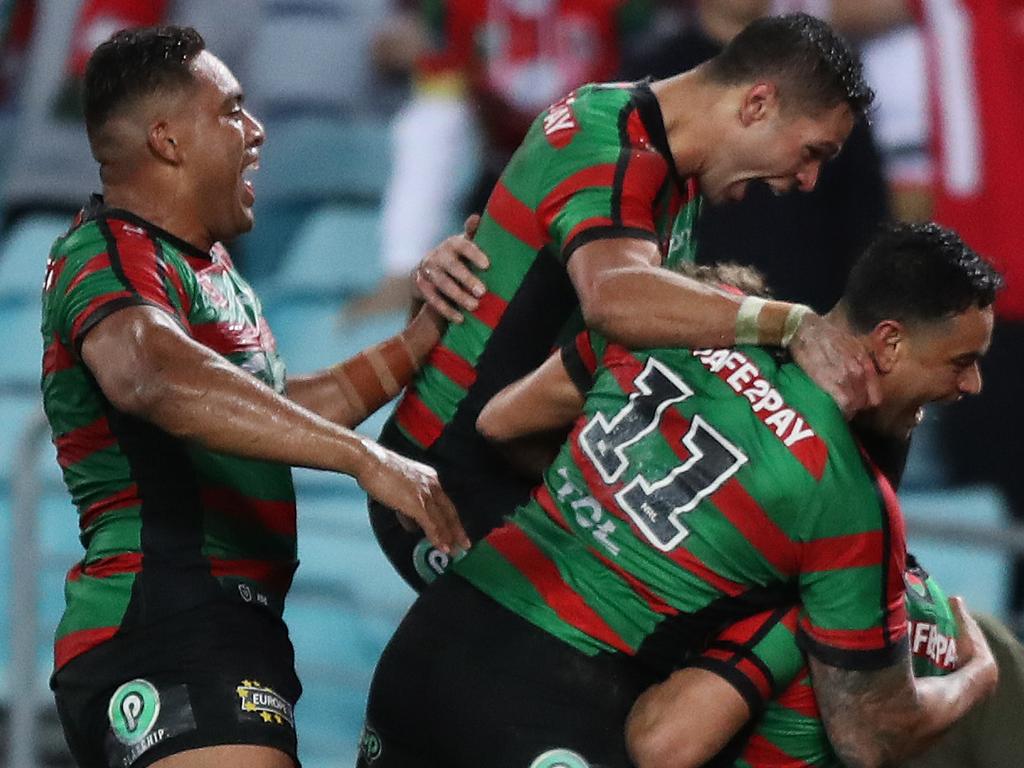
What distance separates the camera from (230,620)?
3.09m

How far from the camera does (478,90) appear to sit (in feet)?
21.2

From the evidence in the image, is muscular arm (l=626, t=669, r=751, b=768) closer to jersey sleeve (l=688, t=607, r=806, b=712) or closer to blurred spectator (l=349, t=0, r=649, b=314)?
jersey sleeve (l=688, t=607, r=806, b=712)

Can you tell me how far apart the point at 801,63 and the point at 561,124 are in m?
0.41

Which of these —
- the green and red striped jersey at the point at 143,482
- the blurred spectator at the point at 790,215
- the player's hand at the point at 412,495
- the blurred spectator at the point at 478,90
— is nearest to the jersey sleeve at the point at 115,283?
the green and red striped jersey at the point at 143,482

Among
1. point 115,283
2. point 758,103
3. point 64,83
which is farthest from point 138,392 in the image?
point 64,83

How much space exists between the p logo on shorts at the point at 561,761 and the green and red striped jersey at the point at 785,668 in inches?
8.9

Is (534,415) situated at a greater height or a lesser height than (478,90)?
greater

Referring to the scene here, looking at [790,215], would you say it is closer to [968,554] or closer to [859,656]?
[968,554]

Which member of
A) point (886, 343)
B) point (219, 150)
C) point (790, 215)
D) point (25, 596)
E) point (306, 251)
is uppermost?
point (219, 150)

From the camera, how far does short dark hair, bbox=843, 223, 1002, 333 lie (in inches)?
113

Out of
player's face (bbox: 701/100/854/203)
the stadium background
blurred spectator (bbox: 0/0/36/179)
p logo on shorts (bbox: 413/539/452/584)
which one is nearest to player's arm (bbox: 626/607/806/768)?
p logo on shorts (bbox: 413/539/452/584)

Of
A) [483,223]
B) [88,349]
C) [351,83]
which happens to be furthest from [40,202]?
[88,349]

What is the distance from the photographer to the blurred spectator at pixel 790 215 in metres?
5.22

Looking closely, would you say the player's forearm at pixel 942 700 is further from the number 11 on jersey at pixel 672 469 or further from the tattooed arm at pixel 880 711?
the number 11 on jersey at pixel 672 469
